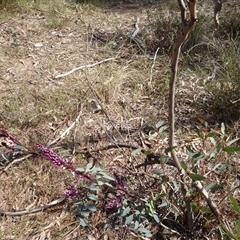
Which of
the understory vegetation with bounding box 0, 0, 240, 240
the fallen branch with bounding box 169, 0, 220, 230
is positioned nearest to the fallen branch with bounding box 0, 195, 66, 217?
the understory vegetation with bounding box 0, 0, 240, 240

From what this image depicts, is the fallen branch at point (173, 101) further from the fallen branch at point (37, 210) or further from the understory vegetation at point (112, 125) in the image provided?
the fallen branch at point (37, 210)

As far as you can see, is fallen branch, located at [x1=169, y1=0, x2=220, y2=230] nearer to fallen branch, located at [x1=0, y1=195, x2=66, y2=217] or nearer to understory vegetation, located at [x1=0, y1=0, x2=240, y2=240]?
understory vegetation, located at [x1=0, y1=0, x2=240, y2=240]

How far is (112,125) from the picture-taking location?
79.2 inches

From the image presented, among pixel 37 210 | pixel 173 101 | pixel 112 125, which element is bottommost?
pixel 37 210

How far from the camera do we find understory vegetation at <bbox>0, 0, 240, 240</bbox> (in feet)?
5.76

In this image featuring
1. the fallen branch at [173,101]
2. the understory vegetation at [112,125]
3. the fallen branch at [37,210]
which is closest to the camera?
the fallen branch at [173,101]

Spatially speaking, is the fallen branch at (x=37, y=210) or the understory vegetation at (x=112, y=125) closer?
the understory vegetation at (x=112, y=125)

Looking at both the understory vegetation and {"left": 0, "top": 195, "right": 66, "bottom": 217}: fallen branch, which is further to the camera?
{"left": 0, "top": 195, "right": 66, "bottom": 217}: fallen branch

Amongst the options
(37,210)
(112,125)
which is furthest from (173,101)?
(37,210)

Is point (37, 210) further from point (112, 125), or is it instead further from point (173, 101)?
point (173, 101)

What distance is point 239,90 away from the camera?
7.70 ft

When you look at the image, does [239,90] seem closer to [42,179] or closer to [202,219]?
[202,219]

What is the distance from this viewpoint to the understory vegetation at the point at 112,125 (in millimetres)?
1756

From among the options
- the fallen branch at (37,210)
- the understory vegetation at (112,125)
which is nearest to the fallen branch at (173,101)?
the understory vegetation at (112,125)
